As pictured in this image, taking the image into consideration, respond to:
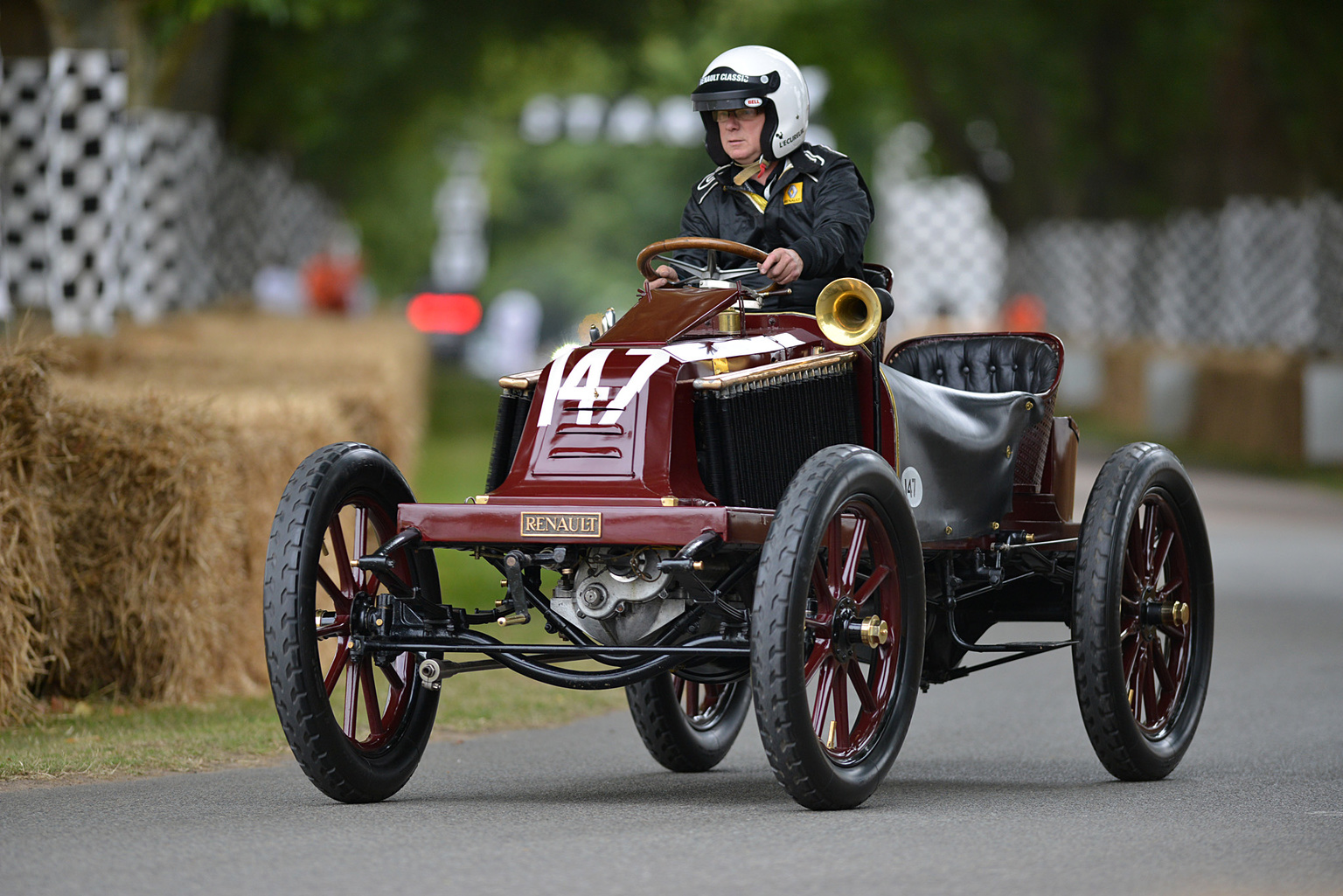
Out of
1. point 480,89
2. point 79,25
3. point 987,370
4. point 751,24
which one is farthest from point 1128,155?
point 987,370

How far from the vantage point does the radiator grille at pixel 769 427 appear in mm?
6543

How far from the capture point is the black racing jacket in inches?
286

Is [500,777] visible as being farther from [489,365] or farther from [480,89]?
[489,365]

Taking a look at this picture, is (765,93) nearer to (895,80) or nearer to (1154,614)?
(1154,614)

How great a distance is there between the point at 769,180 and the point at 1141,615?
2018mm

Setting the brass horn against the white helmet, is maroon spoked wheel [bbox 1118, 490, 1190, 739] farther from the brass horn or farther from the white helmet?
the white helmet

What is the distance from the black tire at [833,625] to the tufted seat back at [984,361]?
169 centimetres

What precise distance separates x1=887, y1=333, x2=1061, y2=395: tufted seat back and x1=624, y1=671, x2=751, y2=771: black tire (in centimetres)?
144

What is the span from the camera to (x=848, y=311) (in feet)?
22.9

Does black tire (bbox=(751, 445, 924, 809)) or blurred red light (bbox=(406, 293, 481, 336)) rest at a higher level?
black tire (bbox=(751, 445, 924, 809))

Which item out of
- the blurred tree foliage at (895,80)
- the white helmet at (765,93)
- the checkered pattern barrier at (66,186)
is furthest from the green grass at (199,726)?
the blurred tree foliage at (895,80)

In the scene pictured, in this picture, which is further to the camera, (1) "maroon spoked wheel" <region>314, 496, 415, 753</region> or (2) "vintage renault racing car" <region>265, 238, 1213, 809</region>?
(1) "maroon spoked wheel" <region>314, 496, 415, 753</region>

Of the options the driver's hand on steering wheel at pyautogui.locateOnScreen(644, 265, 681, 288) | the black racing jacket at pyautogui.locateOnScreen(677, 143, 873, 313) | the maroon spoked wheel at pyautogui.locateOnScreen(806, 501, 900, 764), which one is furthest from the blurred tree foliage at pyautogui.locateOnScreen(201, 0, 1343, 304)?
the maroon spoked wheel at pyautogui.locateOnScreen(806, 501, 900, 764)

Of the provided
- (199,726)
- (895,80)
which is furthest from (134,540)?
(895,80)
